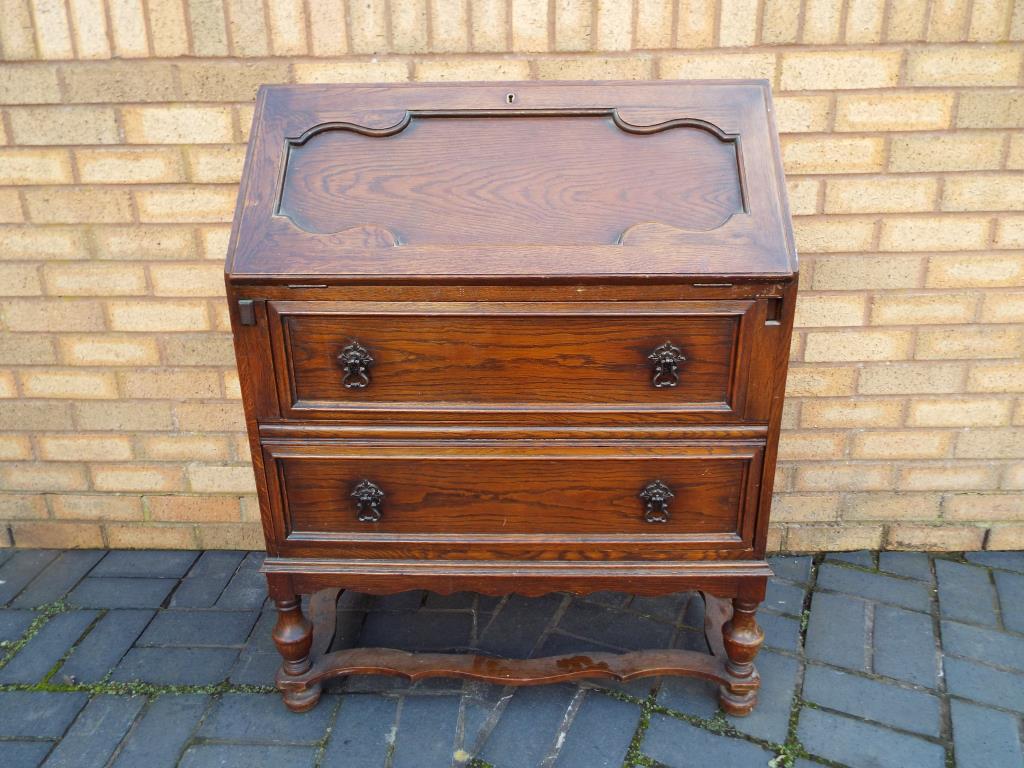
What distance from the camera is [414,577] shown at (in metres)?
2.08

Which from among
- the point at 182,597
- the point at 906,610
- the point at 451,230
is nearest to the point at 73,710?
the point at 182,597

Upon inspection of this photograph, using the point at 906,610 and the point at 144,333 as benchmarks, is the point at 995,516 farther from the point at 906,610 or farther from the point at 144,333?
the point at 144,333

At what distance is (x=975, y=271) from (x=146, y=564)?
126 inches

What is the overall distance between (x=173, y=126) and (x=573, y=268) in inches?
62.8

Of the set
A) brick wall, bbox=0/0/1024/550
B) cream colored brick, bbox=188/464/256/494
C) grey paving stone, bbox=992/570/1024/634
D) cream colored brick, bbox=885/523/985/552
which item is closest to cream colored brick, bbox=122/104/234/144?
brick wall, bbox=0/0/1024/550

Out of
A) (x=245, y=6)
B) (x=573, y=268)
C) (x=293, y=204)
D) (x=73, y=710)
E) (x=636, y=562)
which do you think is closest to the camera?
(x=573, y=268)

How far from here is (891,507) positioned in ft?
9.61

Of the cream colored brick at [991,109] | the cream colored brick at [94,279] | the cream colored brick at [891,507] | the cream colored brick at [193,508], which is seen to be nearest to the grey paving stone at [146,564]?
the cream colored brick at [193,508]

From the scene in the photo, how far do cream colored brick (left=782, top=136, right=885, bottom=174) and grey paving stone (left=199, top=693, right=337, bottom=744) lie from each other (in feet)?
7.36

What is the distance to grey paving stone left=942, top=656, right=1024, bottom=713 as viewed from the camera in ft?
7.38

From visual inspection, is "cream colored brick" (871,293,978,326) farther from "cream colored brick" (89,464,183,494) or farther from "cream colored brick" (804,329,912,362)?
"cream colored brick" (89,464,183,494)

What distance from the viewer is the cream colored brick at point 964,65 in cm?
242

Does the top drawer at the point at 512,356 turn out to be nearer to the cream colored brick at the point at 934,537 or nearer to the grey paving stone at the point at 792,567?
the grey paving stone at the point at 792,567

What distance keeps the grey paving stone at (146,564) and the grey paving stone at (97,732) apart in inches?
25.8
